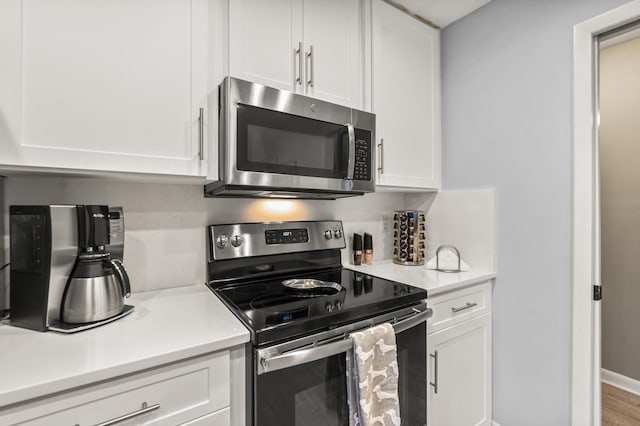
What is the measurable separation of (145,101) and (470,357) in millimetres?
1835

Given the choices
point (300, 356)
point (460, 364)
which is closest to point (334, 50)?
point (300, 356)

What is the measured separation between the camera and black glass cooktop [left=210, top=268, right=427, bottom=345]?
3.08ft

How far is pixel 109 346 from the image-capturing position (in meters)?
0.78

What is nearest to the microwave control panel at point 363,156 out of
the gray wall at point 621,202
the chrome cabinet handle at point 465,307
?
the chrome cabinet handle at point 465,307

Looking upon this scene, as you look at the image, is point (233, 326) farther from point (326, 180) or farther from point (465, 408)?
point (465, 408)

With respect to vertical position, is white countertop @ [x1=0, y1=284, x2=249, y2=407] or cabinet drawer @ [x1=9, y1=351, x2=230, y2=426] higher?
white countertop @ [x1=0, y1=284, x2=249, y2=407]

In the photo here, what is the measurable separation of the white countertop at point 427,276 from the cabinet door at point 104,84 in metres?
1.08

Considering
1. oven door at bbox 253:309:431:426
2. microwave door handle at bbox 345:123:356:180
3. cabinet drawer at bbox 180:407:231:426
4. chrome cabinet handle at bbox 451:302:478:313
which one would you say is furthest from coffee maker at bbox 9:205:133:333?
chrome cabinet handle at bbox 451:302:478:313

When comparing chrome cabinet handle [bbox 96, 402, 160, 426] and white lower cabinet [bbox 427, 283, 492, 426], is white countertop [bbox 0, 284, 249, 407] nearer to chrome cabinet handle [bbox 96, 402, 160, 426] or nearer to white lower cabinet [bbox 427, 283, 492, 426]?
chrome cabinet handle [bbox 96, 402, 160, 426]

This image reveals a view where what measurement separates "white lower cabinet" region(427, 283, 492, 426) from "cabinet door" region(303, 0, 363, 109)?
1080 mm

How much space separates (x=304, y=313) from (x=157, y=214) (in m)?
0.79

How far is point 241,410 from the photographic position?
0.91 m

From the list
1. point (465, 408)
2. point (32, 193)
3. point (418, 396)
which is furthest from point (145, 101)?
point (465, 408)

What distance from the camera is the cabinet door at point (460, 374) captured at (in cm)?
142
